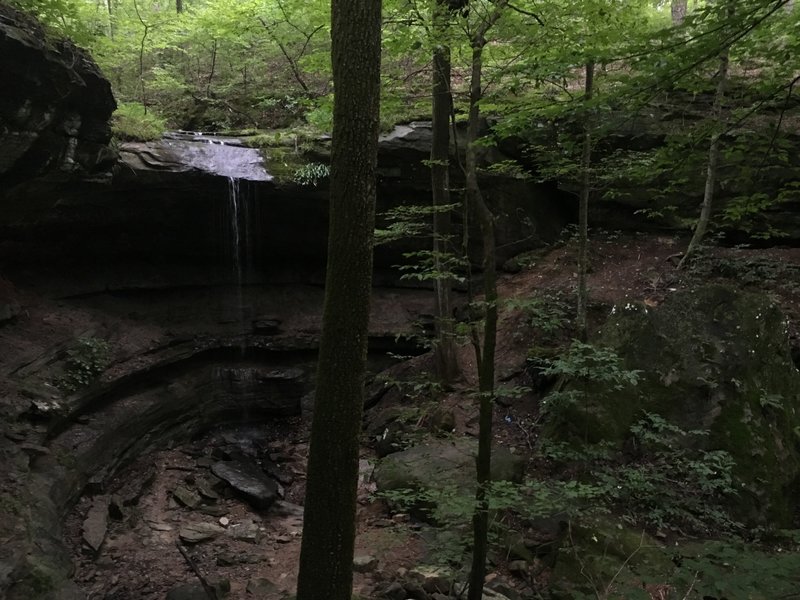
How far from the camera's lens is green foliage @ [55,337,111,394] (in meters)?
8.67

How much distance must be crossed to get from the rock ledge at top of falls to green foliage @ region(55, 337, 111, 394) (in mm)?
3343

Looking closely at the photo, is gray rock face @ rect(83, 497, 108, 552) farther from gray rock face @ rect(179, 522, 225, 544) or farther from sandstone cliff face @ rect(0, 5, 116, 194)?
sandstone cliff face @ rect(0, 5, 116, 194)

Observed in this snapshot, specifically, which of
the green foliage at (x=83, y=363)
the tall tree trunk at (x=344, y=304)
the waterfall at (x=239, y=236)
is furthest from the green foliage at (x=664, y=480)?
the waterfall at (x=239, y=236)

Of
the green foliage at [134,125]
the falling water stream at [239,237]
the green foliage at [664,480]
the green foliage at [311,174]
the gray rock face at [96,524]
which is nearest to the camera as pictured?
the green foliage at [664,480]

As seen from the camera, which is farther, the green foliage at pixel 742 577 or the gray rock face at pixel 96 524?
the gray rock face at pixel 96 524

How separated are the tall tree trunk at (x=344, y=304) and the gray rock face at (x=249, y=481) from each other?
5151 mm

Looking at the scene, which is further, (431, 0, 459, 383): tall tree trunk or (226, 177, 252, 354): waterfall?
(226, 177, 252, 354): waterfall

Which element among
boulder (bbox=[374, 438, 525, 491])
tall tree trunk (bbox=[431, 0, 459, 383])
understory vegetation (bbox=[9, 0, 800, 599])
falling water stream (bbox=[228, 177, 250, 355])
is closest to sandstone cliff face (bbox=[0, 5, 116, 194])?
understory vegetation (bbox=[9, 0, 800, 599])

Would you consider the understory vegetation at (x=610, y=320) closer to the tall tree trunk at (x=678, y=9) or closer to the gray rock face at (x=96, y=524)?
the gray rock face at (x=96, y=524)

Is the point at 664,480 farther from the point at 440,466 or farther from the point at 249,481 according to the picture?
the point at 249,481

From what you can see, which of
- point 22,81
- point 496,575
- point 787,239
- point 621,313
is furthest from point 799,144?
point 22,81

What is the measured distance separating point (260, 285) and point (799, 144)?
12132 millimetres

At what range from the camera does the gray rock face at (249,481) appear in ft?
27.4

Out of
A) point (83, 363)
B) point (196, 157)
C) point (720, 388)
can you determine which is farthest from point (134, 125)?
point (720, 388)
